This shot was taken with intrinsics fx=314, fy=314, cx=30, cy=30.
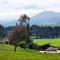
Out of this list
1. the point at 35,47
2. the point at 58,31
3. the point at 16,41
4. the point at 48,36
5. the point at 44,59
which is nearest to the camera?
the point at 44,59

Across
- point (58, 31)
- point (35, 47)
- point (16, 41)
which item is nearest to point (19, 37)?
point (16, 41)

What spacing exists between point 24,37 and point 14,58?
1895 inches

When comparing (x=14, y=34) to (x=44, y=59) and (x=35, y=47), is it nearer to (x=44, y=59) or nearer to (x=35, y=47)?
(x=35, y=47)

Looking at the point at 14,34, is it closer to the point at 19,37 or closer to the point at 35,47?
the point at 19,37

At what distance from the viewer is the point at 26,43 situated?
63.0 m

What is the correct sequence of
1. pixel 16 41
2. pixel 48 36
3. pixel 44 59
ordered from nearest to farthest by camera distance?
1. pixel 44 59
2. pixel 16 41
3. pixel 48 36

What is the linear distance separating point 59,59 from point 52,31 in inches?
3866

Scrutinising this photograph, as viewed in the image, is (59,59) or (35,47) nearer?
(59,59)

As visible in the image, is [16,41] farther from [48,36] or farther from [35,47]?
[48,36]

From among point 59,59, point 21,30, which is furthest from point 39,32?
point 59,59

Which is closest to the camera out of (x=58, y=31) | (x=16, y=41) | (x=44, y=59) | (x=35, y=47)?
(x=44, y=59)

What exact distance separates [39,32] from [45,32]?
2.70 meters

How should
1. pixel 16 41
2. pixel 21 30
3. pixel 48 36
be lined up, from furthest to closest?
pixel 48 36
pixel 21 30
pixel 16 41

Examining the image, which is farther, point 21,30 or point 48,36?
point 48,36
